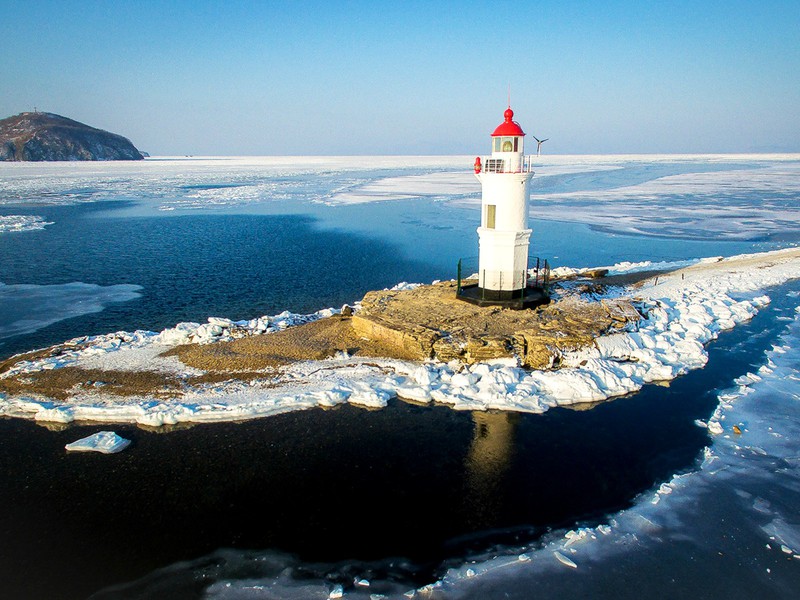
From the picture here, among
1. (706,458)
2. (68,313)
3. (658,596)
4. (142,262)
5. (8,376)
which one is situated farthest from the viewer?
(142,262)

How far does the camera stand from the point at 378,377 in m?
10.7

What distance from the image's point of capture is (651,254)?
22.7 metres

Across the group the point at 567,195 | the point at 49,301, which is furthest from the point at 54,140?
the point at 49,301

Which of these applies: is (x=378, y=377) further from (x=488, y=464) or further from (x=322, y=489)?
(x=322, y=489)

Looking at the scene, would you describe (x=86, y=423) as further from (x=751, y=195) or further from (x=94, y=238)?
(x=751, y=195)

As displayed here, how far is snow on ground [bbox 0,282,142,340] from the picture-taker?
1460 centimetres

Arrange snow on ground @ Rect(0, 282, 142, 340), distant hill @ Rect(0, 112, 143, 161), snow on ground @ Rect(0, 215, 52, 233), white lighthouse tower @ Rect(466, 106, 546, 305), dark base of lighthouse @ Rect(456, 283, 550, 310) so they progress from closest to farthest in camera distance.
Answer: white lighthouse tower @ Rect(466, 106, 546, 305), dark base of lighthouse @ Rect(456, 283, 550, 310), snow on ground @ Rect(0, 282, 142, 340), snow on ground @ Rect(0, 215, 52, 233), distant hill @ Rect(0, 112, 143, 161)

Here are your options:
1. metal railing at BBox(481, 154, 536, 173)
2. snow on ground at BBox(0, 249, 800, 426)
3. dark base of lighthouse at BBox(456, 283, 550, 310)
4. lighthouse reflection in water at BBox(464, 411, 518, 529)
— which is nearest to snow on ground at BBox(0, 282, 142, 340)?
snow on ground at BBox(0, 249, 800, 426)

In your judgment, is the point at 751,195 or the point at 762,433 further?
the point at 751,195

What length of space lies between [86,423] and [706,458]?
33.5 feet

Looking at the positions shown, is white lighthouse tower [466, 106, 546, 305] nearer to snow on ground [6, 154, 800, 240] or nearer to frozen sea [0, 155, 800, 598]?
frozen sea [0, 155, 800, 598]

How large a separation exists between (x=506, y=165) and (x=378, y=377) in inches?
228

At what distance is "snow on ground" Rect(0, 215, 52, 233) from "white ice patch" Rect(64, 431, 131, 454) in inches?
991

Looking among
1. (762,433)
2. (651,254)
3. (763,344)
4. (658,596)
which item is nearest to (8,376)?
(658,596)
